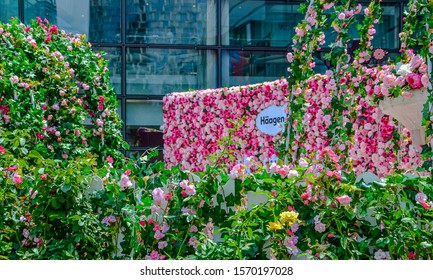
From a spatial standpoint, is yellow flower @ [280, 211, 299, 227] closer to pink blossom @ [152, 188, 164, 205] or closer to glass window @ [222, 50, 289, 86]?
pink blossom @ [152, 188, 164, 205]

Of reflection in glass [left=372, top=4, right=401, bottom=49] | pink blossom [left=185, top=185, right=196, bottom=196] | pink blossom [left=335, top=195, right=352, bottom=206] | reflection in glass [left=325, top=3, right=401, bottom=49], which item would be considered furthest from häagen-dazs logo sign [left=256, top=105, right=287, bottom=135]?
reflection in glass [left=372, top=4, right=401, bottom=49]

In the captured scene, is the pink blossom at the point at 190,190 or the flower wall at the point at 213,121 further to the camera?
the flower wall at the point at 213,121

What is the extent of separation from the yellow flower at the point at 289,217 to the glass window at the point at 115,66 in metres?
7.82

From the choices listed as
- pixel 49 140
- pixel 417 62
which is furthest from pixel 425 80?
pixel 49 140

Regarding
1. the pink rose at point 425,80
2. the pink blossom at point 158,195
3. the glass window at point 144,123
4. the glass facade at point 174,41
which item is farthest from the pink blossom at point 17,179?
the glass window at point 144,123

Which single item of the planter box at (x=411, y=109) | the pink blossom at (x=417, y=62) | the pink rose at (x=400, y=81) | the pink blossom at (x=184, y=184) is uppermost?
the pink blossom at (x=417, y=62)

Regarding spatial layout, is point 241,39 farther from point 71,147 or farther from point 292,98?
point 292,98

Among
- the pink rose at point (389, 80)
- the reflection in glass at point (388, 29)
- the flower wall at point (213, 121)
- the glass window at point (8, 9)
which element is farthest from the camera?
the reflection in glass at point (388, 29)

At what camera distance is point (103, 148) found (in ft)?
16.0

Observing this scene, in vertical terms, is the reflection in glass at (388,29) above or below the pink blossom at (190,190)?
above

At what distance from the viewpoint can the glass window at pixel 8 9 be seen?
9.05 meters

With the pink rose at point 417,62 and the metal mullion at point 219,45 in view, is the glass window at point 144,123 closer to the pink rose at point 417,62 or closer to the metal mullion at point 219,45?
the metal mullion at point 219,45

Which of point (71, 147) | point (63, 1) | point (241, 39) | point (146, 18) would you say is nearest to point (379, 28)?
point (241, 39)

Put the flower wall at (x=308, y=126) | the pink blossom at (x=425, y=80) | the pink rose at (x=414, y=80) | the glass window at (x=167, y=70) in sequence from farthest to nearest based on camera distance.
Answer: the glass window at (x=167, y=70), the flower wall at (x=308, y=126), the pink rose at (x=414, y=80), the pink blossom at (x=425, y=80)
